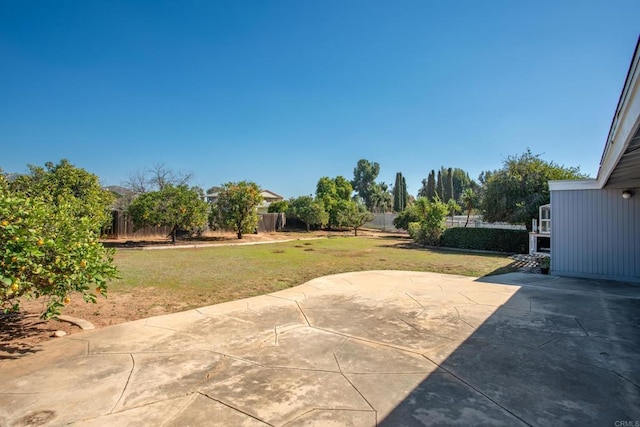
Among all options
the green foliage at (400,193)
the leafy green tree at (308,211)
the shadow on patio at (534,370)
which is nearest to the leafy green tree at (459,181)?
the green foliage at (400,193)

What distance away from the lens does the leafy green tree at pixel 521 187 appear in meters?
15.7

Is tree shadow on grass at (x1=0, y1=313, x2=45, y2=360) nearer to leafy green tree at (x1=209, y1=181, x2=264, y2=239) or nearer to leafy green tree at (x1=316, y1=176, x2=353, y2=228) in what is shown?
leafy green tree at (x1=209, y1=181, x2=264, y2=239)

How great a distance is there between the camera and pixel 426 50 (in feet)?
32.4

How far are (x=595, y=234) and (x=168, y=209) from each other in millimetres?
16837

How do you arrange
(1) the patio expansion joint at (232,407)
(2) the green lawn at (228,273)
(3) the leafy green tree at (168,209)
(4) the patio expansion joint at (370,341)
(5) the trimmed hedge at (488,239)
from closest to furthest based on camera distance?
(1) the patio expansion joint at (232,407) < (4) the patio expansion joint at (370,341) < (2) the green lawn at (228,273) < (5) the trimmed hedge at (488,239) < (3) the leafy green tree at (168,209)

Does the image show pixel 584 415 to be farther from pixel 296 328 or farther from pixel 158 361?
pixel 158 361

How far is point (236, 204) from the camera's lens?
19.0 metres

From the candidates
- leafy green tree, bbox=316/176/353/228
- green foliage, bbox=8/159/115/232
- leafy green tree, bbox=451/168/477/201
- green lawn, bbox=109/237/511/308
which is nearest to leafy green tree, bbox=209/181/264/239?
green foliage, bbox=8/159/115/232

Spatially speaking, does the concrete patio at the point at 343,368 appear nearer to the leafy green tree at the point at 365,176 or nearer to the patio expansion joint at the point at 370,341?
the patio expansion joint at the point at 370,341

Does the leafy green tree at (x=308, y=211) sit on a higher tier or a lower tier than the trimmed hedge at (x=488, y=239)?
higher

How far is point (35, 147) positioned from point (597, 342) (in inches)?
931

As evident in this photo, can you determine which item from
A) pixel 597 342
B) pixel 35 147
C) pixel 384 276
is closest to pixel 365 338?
pixel 597 342

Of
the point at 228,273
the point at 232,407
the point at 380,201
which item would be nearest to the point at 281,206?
the point at 380,201

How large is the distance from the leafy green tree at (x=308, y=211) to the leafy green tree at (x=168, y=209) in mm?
11191
